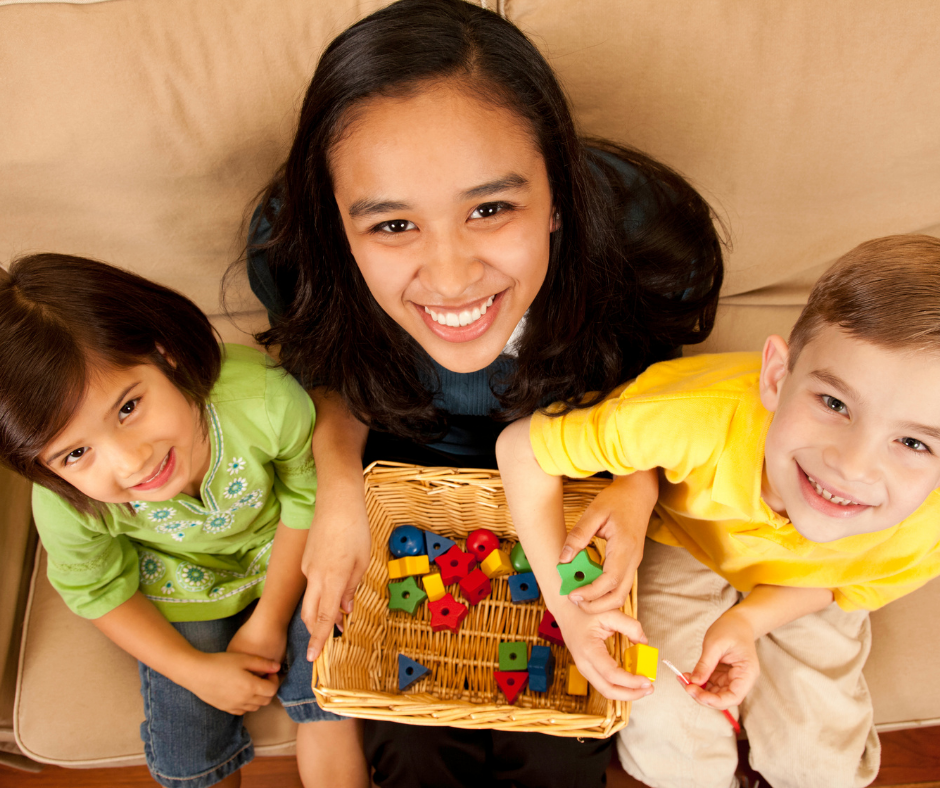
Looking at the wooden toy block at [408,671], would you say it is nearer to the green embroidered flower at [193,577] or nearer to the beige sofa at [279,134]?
the beige sofa at [279,134]

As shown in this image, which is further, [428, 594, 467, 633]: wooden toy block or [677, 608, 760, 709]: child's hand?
[428, 594, 467, 633]: wooden toy block

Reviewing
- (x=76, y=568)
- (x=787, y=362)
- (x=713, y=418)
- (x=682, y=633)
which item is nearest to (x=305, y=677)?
(x=76, y=568)

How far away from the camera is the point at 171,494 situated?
36.6 inches

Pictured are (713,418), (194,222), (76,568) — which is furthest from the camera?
(194,222)

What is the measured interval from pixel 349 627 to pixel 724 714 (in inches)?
23.6

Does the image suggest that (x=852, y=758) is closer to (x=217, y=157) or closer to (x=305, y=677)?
(x=305, y=677)

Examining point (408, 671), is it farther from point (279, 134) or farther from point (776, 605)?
point (279, 134)

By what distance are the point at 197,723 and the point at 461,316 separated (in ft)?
2.56

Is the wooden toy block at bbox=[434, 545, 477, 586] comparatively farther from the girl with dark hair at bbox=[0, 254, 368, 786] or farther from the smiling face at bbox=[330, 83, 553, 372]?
the smiling face at bbox=[330, 83, 553, 372]

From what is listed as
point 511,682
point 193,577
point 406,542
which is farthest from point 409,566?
point 193,577

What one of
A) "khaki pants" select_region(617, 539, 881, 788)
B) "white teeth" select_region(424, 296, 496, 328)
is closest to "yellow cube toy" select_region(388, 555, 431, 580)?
"khaki pants" select_region(617, 539, 881, 788)

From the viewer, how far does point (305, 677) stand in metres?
1.11

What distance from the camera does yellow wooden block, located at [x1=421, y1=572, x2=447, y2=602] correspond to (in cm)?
117

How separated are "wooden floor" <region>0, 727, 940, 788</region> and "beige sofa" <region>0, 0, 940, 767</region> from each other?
0.28 metres
